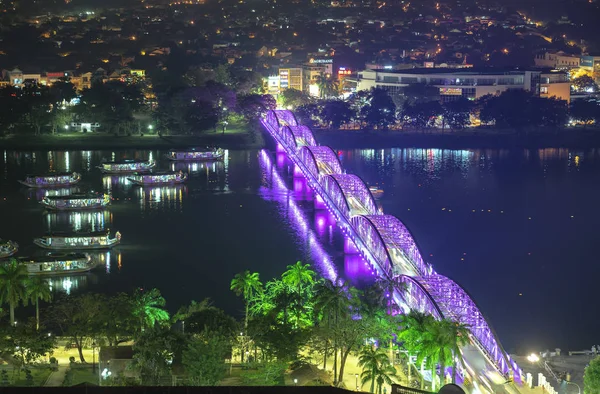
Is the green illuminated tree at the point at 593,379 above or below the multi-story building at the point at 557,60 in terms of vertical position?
below

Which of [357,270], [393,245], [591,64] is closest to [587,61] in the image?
[591,64]

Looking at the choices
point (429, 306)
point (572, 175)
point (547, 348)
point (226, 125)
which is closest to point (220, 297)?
point (429, 306)

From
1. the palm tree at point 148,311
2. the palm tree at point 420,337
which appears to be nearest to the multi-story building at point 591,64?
the palm tree at point 148,311

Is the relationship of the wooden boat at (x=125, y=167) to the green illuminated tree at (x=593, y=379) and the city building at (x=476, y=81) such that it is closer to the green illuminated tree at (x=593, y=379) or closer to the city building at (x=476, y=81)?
the city building at (x=476, y=81)

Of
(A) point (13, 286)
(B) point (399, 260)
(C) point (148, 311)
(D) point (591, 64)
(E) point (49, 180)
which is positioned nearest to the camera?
(C) point (148, 311)

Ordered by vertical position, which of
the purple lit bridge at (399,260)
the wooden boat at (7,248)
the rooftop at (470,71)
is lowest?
the wooden boat at (7,248)

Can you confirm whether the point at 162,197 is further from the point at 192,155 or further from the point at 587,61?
the point at 587,61

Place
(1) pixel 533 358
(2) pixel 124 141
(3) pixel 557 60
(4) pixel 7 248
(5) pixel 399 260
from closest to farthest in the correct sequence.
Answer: (1) pixel 533 358, (5) pixel 399 260, (4) pixel 7 248, (2) pixel 124 141, (3) pixel 557 60

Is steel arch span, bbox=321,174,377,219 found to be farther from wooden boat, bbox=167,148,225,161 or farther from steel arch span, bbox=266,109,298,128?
steel arch span, bbox=266,109,298,128

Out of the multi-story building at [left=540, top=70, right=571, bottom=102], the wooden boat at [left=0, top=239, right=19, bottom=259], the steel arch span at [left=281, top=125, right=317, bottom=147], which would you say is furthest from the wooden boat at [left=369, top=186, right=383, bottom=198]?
the multi-story building at [left=540, top=70, right=571, bottom=102]
